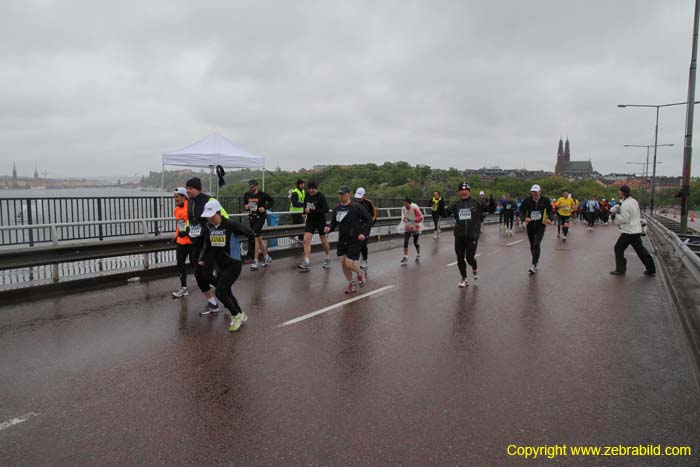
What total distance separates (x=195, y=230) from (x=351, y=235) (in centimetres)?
273

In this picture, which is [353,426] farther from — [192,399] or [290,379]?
[192,399]

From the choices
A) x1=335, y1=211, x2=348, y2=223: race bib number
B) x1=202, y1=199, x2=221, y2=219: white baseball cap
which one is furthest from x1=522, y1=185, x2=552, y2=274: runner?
x1=202, y1=199, x2=221, y2=219: white baseball cap

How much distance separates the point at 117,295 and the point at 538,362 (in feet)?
22.4

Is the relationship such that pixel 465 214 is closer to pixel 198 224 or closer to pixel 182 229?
pixel 198 224

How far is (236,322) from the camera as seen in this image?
630 cm

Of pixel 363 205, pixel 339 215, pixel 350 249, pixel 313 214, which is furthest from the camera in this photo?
pixel 313 214

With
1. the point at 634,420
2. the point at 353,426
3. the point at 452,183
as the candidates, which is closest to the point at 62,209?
the point at 353,426

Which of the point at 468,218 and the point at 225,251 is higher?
the point at 468,218

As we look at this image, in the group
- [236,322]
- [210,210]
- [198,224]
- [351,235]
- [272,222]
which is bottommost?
[236,322]

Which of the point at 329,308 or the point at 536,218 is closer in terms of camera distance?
the point at 329,308

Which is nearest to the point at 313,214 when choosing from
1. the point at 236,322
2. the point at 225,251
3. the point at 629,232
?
the point at 225,251

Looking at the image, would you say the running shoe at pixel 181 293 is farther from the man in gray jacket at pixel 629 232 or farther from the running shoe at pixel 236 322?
the man in gray jacket at pixel 629 232

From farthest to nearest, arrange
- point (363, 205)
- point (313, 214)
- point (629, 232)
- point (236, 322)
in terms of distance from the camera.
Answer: point (313, 214) < point (629, 232) < point (363, 205) < point (236, 322)

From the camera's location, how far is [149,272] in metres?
10.1
